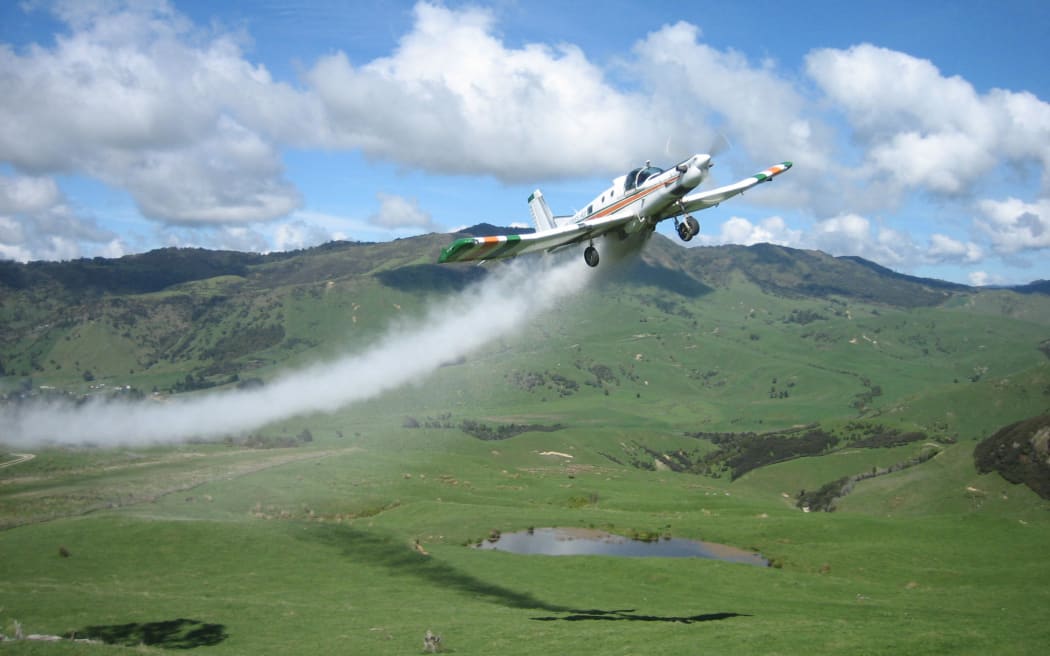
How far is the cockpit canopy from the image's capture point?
4716 cm

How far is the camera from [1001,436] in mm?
131375

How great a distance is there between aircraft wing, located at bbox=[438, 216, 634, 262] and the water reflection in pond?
53.1m

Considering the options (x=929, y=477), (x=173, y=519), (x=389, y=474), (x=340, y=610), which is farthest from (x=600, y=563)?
(x=929, y=477)

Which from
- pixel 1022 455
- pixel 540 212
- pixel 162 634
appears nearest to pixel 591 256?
pixel 540 212

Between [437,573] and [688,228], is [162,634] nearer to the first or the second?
[437,573]

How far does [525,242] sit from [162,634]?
34.9 meters

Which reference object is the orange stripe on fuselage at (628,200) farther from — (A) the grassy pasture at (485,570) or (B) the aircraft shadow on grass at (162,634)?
(B) the aircraft shadow on grass at (162,634)

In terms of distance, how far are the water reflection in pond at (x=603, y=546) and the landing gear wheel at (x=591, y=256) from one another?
5254 cm

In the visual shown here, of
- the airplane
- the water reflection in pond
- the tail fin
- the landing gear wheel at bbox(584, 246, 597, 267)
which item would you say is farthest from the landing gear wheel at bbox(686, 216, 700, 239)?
the water reflection in pond

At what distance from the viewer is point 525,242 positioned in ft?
153

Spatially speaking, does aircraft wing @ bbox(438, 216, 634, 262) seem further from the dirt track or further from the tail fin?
the dirt track

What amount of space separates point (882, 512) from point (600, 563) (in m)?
80.7

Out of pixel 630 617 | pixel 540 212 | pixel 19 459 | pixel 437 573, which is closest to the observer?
pixel 630 617

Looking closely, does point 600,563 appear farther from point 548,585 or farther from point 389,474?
point 389,474
